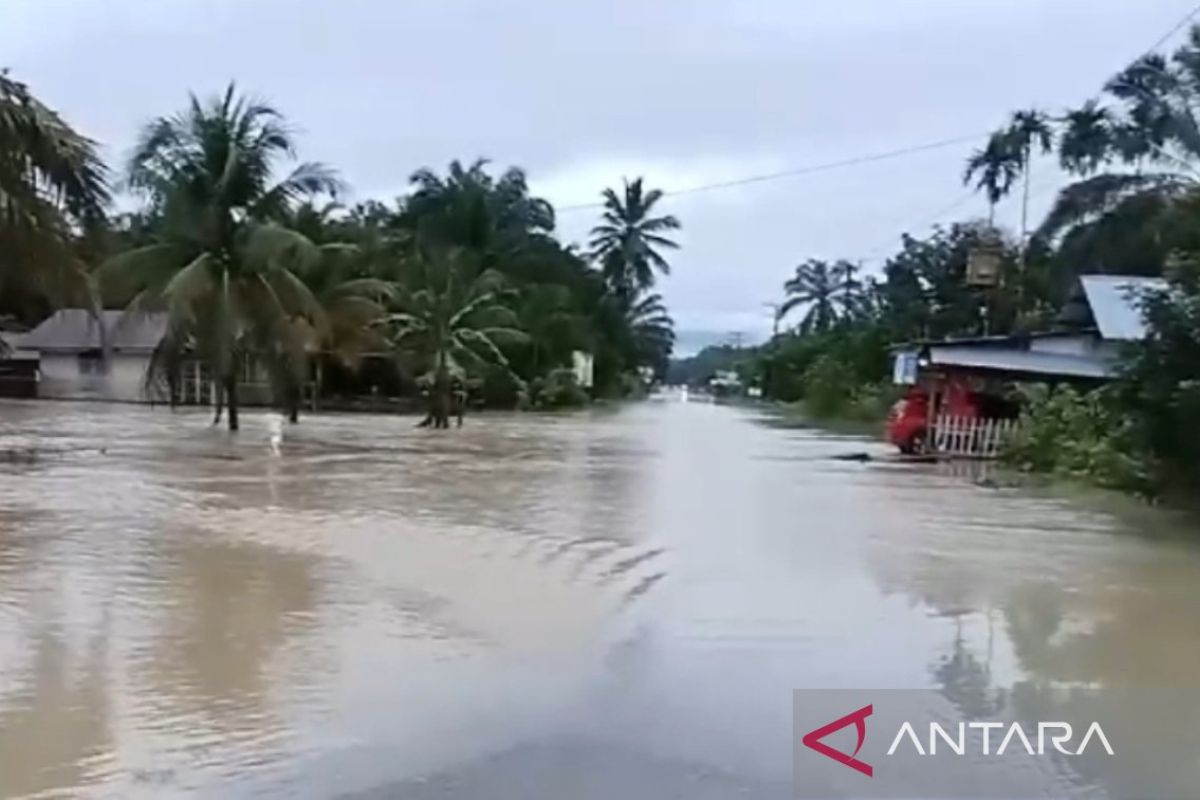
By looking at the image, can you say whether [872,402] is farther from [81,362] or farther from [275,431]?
[81,362]

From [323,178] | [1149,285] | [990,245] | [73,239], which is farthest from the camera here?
[990,245]

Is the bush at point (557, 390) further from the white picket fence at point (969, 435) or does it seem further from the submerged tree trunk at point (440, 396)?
the white picket fence at point (969, 435)

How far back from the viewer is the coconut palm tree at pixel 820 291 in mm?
75938

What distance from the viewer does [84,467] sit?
20.2m

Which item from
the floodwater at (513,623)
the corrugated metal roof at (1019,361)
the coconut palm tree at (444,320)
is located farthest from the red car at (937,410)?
the coconut palm tree at (444,320)

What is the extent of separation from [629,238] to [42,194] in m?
48.0

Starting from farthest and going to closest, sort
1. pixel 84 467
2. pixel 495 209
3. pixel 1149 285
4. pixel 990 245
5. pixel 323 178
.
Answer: pixel 495 209
pixel 990 245
pixel 323 178
pixel 84 467
pixel 1149 285

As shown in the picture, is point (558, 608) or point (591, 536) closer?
point (558, 608)

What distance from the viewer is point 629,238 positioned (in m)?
64.2

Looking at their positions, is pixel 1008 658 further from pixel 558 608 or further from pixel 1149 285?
pixel 1149 285

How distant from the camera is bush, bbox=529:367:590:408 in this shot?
167 feet

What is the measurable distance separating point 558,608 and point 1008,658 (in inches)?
110

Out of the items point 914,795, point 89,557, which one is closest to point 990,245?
point 89,557

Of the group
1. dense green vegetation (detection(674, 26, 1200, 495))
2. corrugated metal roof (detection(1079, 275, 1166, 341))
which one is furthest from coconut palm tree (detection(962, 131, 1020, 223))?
corrugated metal roof (detection(1079, 275, 1166, 341))
